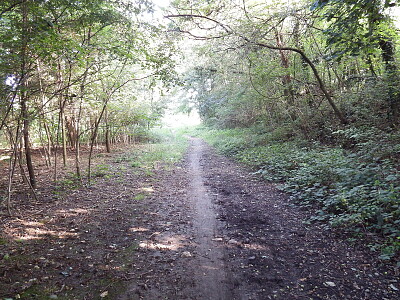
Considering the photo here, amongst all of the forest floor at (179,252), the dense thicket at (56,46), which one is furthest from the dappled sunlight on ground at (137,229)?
the dense thicket at (56,46)

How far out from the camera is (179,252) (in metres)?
3.66

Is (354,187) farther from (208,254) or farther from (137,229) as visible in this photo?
(137,229)

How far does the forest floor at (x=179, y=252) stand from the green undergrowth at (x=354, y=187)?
0.32 m

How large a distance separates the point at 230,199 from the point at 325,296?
3510 mm

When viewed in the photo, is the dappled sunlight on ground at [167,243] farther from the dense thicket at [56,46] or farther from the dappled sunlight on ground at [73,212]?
the dense thicket at [56,46]

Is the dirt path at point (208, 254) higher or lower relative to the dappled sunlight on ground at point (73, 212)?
lower

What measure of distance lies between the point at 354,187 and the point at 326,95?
519 cm

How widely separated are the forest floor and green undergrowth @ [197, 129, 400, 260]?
12.8 inches

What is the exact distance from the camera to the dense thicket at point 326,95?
410cm

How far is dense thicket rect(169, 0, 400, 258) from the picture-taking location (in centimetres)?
410

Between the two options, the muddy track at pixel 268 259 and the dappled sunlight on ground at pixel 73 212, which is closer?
A: the muddy track at pixel 268 259

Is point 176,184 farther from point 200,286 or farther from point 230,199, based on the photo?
point 200,286

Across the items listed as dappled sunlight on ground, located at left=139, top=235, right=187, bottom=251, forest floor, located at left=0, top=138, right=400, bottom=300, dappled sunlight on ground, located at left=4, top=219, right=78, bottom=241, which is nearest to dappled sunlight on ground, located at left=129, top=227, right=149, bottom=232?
forest floor, located at left=0, top=138, right=400, bottom=300

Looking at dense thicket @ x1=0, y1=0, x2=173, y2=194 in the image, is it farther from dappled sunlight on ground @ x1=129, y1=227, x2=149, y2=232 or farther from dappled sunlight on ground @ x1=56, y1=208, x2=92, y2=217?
dappled sunlight on ground @ x1=129, y1=227, x2=149, y2=232
